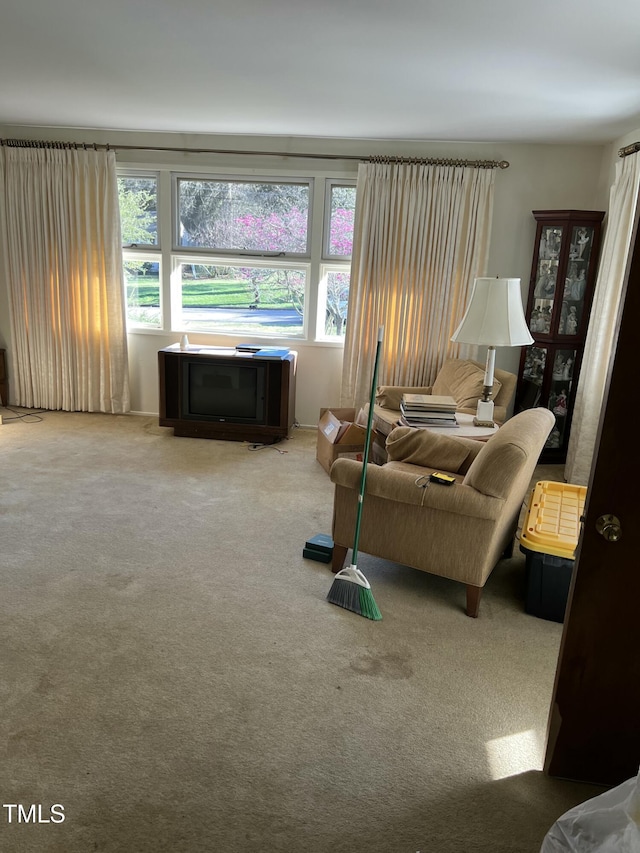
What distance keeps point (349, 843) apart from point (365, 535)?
137 centimetres

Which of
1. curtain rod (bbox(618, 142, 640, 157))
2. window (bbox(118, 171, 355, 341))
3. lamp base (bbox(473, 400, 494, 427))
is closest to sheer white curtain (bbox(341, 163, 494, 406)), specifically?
window (bbox(118, 171, 355, 341))

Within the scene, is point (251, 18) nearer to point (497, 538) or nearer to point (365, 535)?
point (365, 535)

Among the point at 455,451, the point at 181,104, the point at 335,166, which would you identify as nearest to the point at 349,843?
the point at 455,451

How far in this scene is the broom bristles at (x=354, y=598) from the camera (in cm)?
267

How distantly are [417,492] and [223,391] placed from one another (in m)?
2.69

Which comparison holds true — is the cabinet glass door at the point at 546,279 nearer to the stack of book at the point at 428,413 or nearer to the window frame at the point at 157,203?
the stack of book at the point at 428,413

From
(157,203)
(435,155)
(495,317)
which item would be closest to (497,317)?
(495,317)

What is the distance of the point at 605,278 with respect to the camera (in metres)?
4.12

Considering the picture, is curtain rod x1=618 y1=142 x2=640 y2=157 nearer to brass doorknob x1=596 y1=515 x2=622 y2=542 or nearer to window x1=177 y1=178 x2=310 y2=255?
window x1=177 y1=178 x2=310 y2=255

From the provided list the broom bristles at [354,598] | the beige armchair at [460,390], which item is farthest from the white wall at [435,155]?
the broom bristles at [354,598]

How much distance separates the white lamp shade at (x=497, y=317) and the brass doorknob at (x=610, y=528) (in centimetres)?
194

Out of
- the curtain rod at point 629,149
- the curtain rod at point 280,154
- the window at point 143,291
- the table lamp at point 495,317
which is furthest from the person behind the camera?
the window at point 143,291

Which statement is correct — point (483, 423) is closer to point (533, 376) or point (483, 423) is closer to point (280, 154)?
point (533, 376)

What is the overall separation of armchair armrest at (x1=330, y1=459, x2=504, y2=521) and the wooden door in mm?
838
